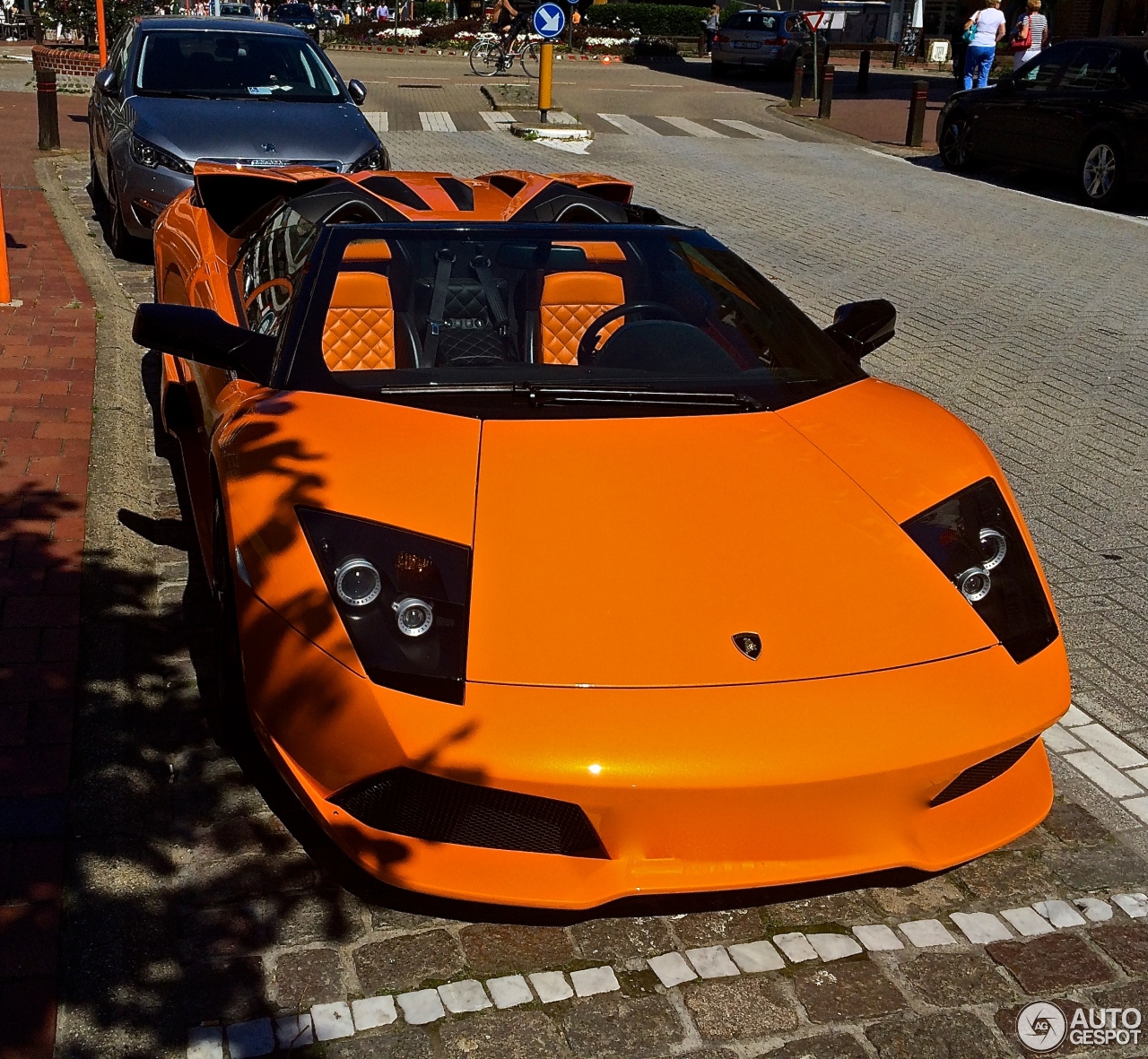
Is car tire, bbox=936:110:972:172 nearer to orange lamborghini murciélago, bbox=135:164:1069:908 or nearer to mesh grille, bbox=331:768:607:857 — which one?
orange lamborghini murciélago, bbox=135:164:1069:908

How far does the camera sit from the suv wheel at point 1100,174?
14.4 m

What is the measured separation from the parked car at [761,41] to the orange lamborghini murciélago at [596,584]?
29.4m

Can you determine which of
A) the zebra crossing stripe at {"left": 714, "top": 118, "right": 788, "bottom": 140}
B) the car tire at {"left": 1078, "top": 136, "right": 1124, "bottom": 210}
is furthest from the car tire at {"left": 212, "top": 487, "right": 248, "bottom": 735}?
the zebra crossing stripe at {"left": 714, "top": 118, "right": 788, "bottom": 140}

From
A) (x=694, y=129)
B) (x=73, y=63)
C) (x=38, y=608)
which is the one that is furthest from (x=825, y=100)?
(x=38, y=608)

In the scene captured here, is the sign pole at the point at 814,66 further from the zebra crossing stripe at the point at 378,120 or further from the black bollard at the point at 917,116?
the zebra crossing stripe at the point at 378,120

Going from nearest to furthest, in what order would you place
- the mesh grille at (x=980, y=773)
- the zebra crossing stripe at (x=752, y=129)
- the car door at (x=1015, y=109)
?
1. the mesh grille at (x=980, y=773)
2. the car door at (x=1015, y=109)
3. the zebra crossing stripe at (x=752, y=129)

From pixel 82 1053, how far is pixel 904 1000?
63.2 inches

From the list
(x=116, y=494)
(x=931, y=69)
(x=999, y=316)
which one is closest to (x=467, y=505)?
(x=116, y=494)

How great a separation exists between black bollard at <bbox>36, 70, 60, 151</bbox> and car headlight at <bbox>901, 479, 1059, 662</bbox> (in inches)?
505

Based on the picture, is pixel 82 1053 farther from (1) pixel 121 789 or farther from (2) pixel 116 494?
(2) pixel 116 494

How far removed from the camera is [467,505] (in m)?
3.12

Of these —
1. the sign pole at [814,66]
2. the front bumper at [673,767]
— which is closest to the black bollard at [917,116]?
the sign pole at [814,66]

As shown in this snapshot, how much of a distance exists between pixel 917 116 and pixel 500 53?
13.4 m
